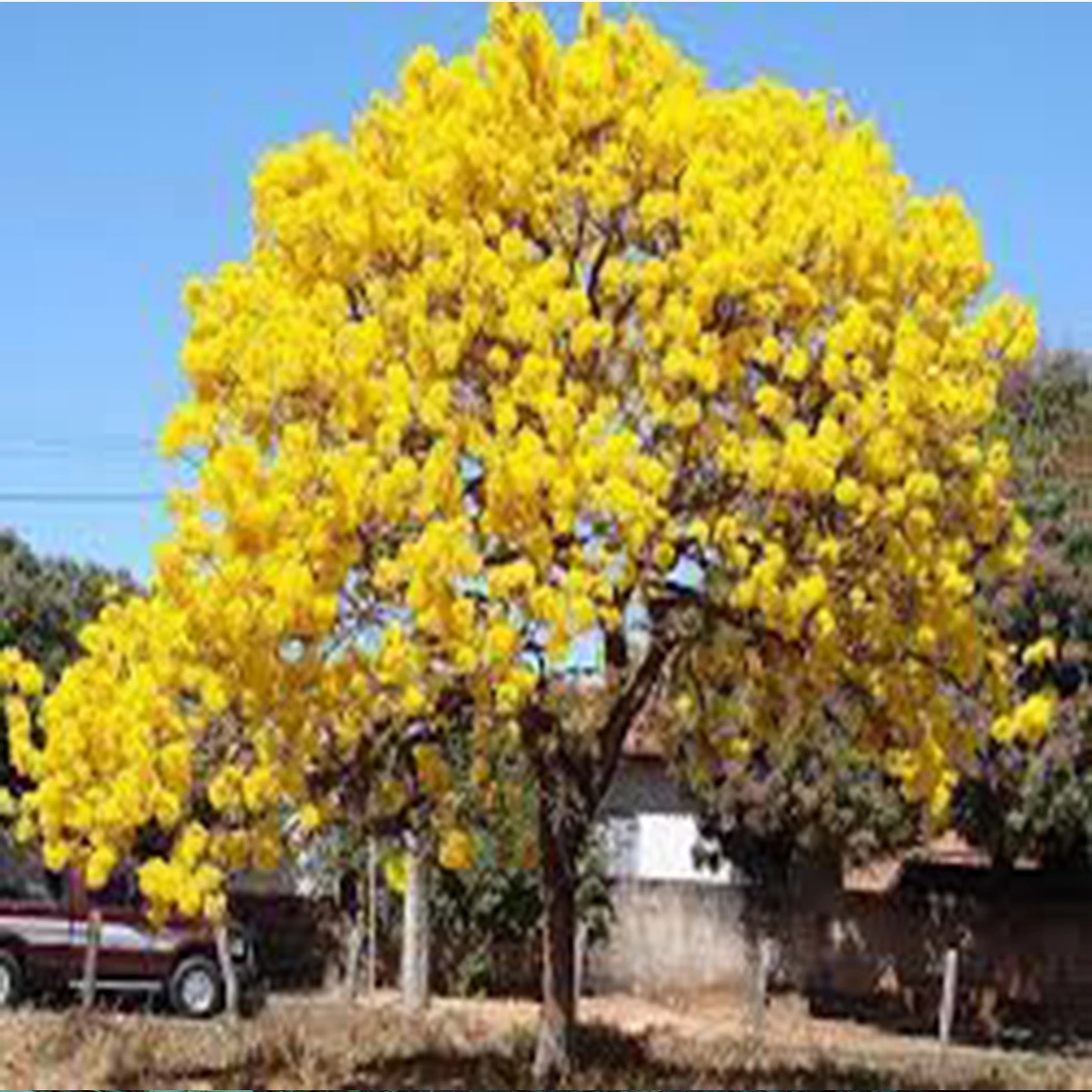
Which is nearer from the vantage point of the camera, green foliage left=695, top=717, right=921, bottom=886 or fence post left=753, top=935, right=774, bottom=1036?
fence post left=753, top=935, right=774, bottom=1036

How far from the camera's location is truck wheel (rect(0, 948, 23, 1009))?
90.5ft

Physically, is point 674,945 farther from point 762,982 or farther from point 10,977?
point 10,977

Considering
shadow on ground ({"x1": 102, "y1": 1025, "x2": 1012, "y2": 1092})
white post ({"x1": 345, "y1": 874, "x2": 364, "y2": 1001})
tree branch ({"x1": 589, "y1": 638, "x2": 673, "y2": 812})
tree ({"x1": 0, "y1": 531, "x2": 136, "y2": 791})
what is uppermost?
tree ({"x1": 0, "y1": 531, "x2": 136, "y2": 791})

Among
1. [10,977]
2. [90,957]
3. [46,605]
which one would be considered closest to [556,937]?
[90,957]

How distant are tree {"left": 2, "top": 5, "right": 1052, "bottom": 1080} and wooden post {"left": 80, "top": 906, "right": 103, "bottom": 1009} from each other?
796cm

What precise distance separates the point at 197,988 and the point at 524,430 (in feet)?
53.7

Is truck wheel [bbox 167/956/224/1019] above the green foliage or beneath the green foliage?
beneath

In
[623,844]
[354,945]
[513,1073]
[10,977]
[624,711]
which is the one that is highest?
[623,844]

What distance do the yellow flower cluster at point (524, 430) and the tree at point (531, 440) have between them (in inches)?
1.1

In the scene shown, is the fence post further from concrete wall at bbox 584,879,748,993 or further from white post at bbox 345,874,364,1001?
white post at bbox 345,874,364,1001

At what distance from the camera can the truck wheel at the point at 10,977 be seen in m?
27.6

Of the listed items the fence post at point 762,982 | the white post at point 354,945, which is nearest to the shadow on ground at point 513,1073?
the fence post at point 762,982

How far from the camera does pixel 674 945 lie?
120ft

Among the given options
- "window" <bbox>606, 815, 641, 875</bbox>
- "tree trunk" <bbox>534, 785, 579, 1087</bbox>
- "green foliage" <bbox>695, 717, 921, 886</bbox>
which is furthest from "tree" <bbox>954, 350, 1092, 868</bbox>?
"tree trunk" <bbox>534, 785, 579, 1087</bbox>
